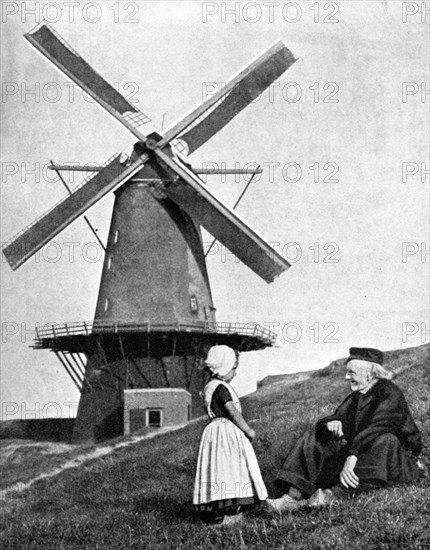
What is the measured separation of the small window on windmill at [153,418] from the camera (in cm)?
2566

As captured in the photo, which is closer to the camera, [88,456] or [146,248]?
[88,456]

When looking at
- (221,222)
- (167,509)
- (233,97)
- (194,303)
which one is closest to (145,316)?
(194,303)

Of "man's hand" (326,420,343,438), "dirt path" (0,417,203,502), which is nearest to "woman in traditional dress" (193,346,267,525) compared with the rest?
"man's hand" (326,420,343,438)

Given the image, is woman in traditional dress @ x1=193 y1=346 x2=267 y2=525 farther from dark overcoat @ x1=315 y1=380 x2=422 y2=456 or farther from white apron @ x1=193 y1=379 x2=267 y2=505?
dark overcoat @ x1=315 y1=380 x2=422 y2=456

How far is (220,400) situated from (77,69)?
1873 centimetres

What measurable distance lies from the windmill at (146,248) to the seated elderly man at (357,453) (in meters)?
16.2

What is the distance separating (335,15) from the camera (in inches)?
644

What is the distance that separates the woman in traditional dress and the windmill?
1675cm

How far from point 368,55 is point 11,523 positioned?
1267cm

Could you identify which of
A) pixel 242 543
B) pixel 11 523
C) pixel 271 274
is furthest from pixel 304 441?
pixel 271 274

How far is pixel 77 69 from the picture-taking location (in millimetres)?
24953

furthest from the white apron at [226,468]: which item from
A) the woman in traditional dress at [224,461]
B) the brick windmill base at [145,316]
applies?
the brick windmill base at [145,316]

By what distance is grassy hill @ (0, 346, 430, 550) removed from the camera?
6977mm

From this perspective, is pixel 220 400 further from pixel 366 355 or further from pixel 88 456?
pixel 88 456
